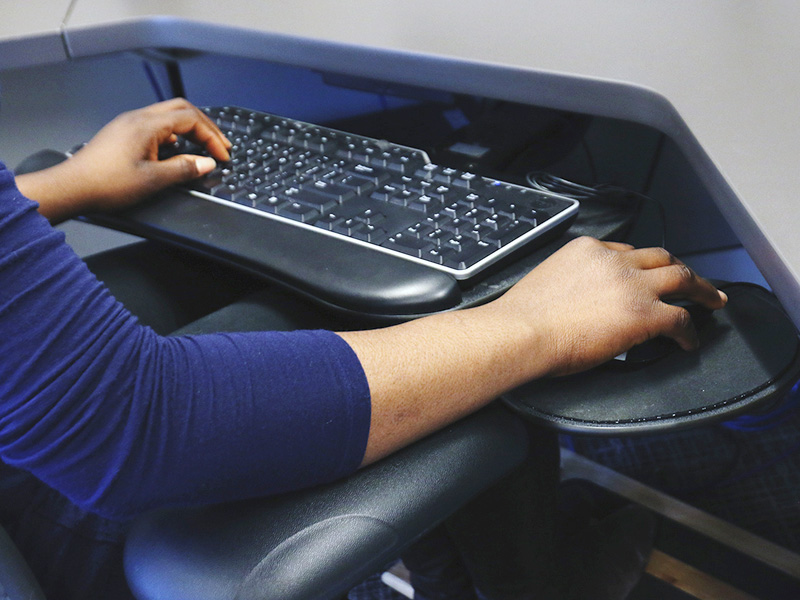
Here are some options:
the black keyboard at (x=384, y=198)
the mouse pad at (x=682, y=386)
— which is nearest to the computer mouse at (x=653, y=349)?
the mouse pad at (x=682, y=386)

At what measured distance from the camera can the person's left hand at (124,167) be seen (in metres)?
0.61

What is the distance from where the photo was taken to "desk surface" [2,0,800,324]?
389 mm

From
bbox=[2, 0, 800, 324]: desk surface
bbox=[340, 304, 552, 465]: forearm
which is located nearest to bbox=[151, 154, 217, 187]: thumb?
bbox=[2, 0, 800, 324]: desk surface

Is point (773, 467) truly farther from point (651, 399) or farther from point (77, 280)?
point (77, 280)

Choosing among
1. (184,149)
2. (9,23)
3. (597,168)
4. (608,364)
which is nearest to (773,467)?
(597,168)

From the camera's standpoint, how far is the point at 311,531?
0.35 meters

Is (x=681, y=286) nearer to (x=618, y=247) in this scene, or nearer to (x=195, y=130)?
(x=618, y=247)

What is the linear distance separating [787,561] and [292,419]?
763 millimetres

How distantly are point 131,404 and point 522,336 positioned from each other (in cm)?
22

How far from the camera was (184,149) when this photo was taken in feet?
2.17

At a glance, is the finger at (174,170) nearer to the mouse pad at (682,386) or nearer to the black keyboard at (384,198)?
the black keyboard at (384,198)

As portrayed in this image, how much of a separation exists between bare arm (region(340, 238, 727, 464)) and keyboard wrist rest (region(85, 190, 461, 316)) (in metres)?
0.03

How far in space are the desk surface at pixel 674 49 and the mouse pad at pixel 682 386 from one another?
0.07 m

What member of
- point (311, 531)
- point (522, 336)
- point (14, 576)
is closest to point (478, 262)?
point (522, 336)
